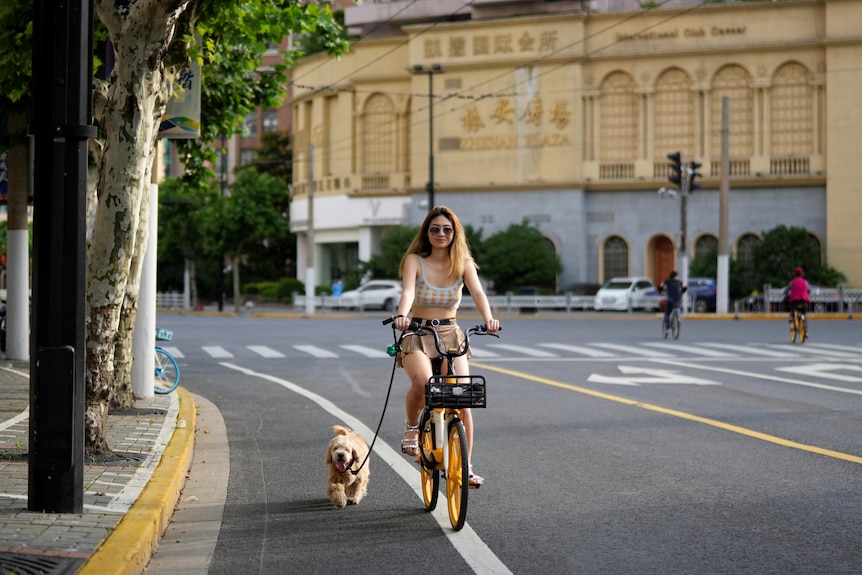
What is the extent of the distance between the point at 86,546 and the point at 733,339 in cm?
2453

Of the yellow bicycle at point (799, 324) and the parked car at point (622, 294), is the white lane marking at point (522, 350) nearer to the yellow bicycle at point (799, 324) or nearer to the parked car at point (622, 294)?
the yellow bicycle at point (799, 324)

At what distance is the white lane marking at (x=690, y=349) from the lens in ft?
77.1

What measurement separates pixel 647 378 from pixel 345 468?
35.6ft

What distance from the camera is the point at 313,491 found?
8.41 meters

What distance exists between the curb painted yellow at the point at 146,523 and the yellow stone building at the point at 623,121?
42989 mm

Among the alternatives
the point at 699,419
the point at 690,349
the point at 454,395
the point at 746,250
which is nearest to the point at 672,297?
the point at 690,349

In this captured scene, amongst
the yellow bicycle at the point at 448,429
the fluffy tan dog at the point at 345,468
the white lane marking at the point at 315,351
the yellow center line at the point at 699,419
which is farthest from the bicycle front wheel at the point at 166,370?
the yellow bicycle at the point at 448,429

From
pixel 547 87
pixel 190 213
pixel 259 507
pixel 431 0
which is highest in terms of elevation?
pixel 431 0

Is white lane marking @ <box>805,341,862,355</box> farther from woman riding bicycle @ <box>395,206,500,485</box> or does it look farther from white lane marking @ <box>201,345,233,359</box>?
woman riding bicycle @ <box>395,206,500,485</box>

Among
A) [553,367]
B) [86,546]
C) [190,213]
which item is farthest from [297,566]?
[190,213]

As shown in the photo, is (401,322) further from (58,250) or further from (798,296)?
(798,296)

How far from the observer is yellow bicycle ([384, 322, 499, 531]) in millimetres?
6750

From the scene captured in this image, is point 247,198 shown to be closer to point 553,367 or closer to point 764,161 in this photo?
point 764,161

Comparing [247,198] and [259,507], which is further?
[247,198]
